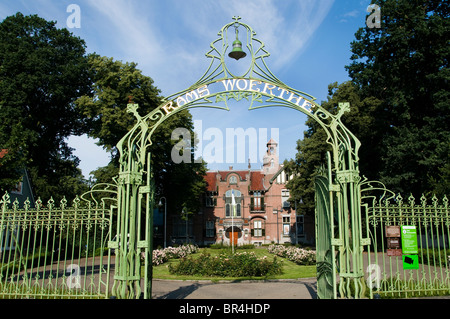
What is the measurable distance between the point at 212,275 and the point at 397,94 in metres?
18.0

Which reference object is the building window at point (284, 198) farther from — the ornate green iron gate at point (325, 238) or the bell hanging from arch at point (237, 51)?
the bell hanging from arch at point (237, 51)

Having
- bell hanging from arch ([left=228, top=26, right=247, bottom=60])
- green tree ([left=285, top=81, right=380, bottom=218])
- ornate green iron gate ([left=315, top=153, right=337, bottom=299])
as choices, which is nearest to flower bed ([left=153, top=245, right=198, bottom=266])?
green tree ([left=285, top=81, right=380, bottom=218])

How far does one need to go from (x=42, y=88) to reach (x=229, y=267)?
25.2m

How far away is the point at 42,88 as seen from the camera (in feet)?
107

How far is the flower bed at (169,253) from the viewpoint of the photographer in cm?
2392

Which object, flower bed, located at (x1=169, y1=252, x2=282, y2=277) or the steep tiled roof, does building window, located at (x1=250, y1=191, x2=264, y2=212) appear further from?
flower bed, located at (x1=169, y1=252, x2=282, y2=277)

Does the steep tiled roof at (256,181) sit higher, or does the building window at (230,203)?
the steep tiled roof at (256,181)

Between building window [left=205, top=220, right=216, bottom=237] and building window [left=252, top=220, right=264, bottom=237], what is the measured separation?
218 inches

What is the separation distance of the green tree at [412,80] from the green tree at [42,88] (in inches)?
989

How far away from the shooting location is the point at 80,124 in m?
36.6

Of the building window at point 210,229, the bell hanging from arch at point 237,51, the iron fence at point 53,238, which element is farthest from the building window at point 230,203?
the bell hanging from arch at point 237,51

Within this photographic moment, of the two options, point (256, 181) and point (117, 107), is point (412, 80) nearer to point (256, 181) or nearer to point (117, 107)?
point (117, 107)

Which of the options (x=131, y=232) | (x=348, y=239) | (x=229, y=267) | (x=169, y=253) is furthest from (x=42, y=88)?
(x=348, y=239)
